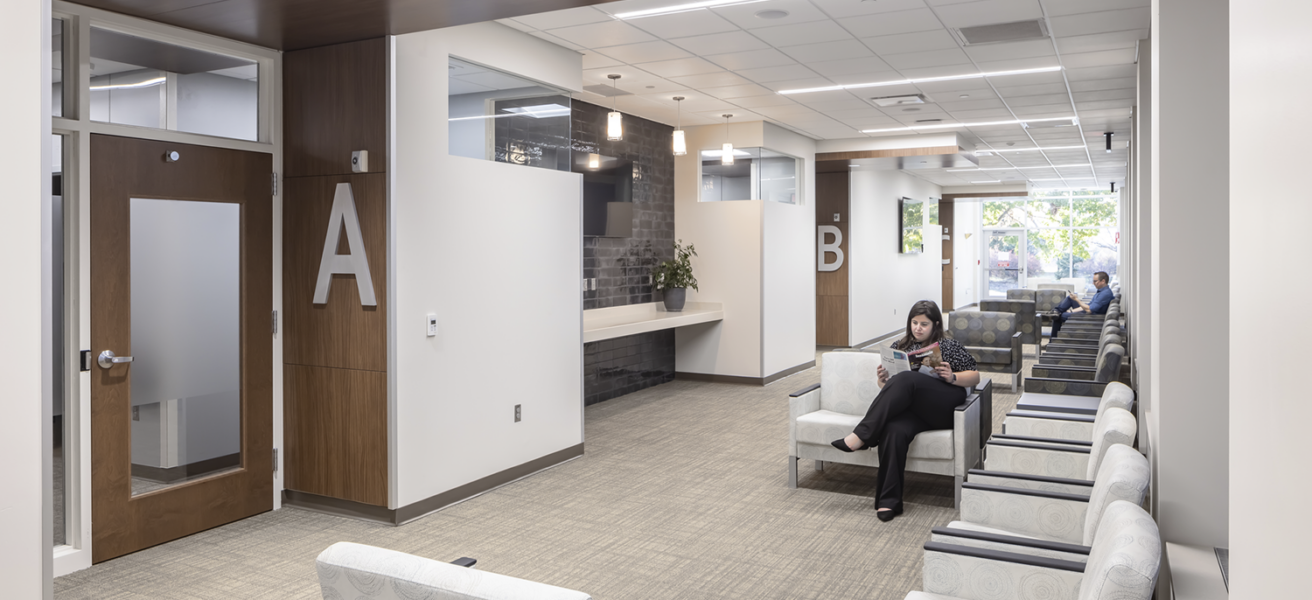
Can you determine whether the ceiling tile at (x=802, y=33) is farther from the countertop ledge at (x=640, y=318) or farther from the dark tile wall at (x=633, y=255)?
the countertop ledge at (x=640, y=318)

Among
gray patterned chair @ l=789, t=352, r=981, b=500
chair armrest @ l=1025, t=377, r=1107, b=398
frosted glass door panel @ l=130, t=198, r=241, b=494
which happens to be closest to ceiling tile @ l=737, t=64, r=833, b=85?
gray patterned chair @ l=789, t=352, r=981, b=500

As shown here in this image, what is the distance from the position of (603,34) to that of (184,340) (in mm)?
3028

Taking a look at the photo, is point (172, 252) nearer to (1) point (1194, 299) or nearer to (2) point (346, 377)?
(2) point (346, 377)

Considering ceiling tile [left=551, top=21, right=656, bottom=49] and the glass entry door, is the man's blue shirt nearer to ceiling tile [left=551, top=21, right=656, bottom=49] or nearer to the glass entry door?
ceiling tile [left=551, top=21, right=656, bottom=49]

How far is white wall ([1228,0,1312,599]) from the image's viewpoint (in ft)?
2.47

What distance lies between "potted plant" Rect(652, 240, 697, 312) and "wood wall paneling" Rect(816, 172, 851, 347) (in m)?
3.79

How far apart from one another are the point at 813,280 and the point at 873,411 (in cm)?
598

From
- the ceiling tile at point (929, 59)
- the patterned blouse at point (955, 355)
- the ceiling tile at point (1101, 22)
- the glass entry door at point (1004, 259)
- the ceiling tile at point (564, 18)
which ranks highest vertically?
the ceiling tile at point (929, 59)

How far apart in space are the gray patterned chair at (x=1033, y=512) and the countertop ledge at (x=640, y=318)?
392 cm

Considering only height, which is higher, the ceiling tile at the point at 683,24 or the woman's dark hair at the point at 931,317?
the ceiling tile at the point at 683,24

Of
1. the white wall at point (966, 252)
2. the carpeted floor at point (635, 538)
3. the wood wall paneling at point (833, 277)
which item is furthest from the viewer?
the white wall at point (966, 252)

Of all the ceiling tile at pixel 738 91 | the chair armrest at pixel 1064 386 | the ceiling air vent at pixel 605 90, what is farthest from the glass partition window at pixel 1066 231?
the chair armrest at pixel 1064 386

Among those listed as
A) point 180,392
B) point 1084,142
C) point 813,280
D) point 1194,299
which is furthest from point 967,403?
point 1084,142

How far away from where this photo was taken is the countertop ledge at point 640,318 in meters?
7.12
